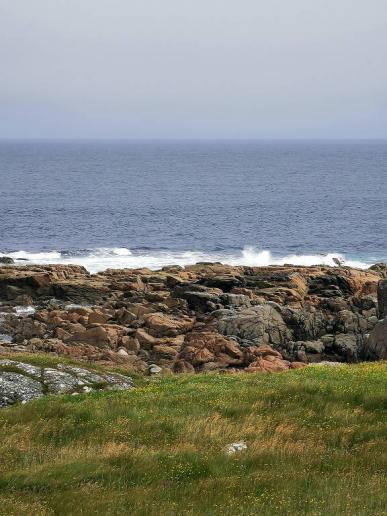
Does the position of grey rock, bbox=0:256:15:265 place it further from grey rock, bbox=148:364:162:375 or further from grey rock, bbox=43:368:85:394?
grey rock, bbox=43:368:85:394

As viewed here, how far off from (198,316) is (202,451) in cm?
3355

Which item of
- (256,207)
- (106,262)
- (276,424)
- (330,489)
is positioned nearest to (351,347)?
(276,424)

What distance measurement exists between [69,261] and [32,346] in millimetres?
34188

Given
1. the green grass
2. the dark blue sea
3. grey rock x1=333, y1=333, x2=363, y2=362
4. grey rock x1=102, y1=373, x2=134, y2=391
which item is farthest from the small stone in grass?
the dark blue sea

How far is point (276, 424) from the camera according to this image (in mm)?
21219

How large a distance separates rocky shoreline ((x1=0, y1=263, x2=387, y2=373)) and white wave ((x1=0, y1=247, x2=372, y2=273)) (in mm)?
12000

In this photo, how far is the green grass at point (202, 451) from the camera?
604 inches

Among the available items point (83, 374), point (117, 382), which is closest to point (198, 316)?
point (117, 382)

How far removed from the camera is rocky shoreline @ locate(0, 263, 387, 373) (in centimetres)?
4200

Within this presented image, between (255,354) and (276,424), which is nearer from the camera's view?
(276,424)

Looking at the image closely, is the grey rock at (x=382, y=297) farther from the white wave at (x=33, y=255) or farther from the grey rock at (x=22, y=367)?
the white wave at (x=33, y=255)

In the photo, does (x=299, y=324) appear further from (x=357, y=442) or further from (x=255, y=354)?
(x=357, y=442)

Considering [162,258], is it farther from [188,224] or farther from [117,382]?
[117,382]

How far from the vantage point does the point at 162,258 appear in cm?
8319
